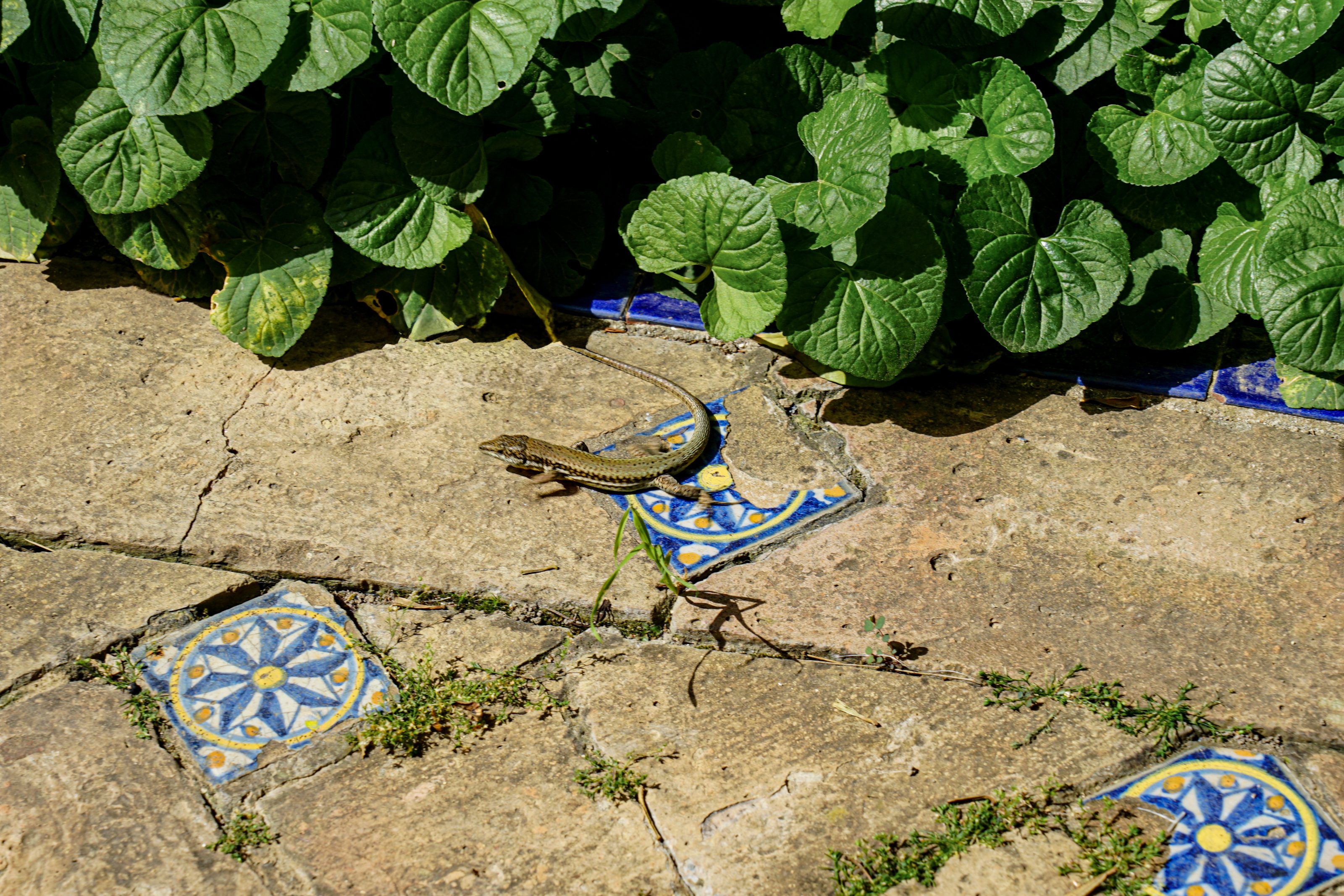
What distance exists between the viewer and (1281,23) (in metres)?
3.24

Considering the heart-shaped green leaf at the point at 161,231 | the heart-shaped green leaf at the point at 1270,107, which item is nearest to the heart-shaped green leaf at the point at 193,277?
the heart-shaped green leaf at the point at 161,231

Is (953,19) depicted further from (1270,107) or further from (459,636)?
(459,636)

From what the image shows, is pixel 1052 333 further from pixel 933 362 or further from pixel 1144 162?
pixel 1144 162

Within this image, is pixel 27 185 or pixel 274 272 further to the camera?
pixel 27 185

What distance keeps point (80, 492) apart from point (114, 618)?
59cm

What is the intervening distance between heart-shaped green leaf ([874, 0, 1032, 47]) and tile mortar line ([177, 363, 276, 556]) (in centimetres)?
247

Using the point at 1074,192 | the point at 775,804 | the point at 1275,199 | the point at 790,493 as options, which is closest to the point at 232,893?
the point at 775,804

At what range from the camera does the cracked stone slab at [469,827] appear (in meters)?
2.15

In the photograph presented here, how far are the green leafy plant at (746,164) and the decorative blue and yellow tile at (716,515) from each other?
1.41 feet

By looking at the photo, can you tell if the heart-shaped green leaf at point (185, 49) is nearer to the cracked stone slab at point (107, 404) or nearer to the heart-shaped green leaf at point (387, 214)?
the heart-shaped green leaf at point (387, 214)

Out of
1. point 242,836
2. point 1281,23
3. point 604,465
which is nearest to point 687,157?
point 604,465

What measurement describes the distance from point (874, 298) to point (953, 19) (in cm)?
105

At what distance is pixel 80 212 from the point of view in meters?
3.96

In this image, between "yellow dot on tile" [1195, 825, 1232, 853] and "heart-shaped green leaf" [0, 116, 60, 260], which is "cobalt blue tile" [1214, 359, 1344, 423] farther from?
"heart-shaped green leaf" [0, 116, 60, 260]
